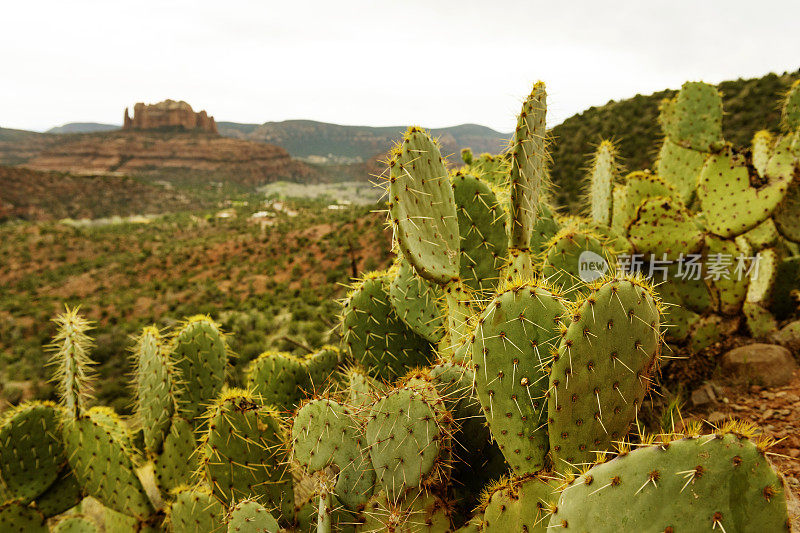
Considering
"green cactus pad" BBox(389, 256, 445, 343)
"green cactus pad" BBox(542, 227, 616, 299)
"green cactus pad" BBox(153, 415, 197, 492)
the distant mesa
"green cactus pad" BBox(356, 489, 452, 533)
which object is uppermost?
the distant mesa

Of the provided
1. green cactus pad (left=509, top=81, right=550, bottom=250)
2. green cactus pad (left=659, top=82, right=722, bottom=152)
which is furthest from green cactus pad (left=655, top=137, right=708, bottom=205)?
green cactus pad (left=509, top=81, right=550, bottom=250)

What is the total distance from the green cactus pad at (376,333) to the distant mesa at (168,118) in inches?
4336

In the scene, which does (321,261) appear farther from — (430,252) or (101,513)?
(430,252)

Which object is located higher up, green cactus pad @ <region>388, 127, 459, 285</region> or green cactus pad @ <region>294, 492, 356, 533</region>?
green cactus pad @ <region>388, 127, 459, 285</region>

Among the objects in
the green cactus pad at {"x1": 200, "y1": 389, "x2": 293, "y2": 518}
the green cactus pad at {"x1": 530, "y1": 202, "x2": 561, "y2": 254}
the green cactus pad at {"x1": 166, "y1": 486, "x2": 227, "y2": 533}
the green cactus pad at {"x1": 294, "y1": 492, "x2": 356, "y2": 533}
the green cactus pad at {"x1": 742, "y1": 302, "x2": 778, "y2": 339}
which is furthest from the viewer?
the green cactus pad at {"x1": 742, "y1": 302, "x2": 778, "y2": 339}

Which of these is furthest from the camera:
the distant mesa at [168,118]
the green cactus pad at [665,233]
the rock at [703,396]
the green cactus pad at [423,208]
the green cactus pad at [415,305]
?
the distant mesa at [168,118]

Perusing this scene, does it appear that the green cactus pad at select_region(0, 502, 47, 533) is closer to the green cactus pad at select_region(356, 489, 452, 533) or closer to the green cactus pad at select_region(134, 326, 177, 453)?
the green cactus pad at select_region(134, 326, 177, 453)

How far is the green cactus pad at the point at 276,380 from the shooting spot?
126 inches

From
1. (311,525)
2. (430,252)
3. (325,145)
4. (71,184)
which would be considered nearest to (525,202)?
(430,252)

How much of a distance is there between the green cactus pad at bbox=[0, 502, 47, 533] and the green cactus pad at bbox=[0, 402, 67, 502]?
0.07 m

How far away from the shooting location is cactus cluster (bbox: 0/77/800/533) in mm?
1068

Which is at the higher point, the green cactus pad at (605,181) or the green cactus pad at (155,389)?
the green cactus pad at (605,181)

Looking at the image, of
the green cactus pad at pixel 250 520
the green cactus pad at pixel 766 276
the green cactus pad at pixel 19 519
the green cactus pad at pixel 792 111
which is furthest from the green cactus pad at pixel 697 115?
the green cactus pad at pixel 19 519

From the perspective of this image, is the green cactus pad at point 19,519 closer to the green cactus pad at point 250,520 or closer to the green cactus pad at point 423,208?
the green cactus pad at point 250,520
